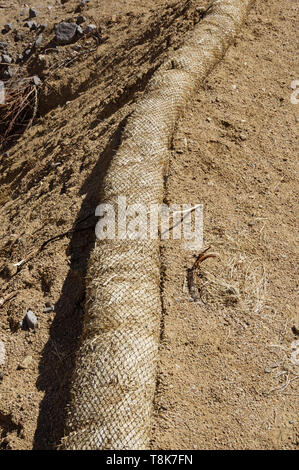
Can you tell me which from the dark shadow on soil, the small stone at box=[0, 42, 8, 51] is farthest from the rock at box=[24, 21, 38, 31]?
the dark shadow on soil

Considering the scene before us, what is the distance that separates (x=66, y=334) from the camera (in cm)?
299

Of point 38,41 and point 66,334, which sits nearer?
point 66,334

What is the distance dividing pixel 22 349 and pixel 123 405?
0.91 meters

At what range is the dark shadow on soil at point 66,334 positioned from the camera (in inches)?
105

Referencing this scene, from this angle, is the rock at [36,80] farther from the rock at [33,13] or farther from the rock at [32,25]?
the rock at [33,13]

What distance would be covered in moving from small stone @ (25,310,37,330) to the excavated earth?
4 centimetres

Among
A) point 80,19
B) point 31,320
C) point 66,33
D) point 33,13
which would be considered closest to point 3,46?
point 33,13

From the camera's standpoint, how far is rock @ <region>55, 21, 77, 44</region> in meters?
5.93

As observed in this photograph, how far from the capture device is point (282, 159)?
12.0 ft

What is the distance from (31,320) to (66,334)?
0.26m

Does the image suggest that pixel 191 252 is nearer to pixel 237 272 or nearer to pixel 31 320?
pixel 237 272

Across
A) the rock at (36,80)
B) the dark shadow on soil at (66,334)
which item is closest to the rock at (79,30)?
the rock at (36,80)

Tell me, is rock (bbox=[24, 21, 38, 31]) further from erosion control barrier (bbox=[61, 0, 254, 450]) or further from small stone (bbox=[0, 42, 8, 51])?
erosion control barrier (bbox=[61, 0, 254, 450])

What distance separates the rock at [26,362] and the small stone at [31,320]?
194 mm
